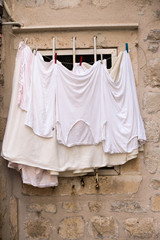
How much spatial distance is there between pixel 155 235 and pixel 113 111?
1.37m

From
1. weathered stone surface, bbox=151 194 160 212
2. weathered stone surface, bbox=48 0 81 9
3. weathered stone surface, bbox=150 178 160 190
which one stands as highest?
weathered stone surface, bbox=48 0 81 9

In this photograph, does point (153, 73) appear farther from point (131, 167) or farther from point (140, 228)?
point (140, 228)

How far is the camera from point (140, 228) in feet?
→ 9.29

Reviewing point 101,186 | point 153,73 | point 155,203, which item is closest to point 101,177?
point 101,186

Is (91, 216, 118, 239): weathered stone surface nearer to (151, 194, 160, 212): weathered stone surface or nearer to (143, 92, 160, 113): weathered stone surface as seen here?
(151, 194, 160, 212): weathered stone surface

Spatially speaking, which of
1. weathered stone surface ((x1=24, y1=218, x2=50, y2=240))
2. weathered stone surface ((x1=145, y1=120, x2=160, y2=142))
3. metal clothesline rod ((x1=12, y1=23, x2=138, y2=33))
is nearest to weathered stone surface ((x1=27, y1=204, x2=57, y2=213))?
weathered stone surface ((x1=24, y1=218, x2=50, y2=240))

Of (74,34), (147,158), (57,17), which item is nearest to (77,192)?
(147,158)

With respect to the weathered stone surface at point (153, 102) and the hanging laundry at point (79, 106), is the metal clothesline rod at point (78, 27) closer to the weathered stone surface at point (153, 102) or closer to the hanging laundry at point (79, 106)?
the hanging laundry at point (79, 106)

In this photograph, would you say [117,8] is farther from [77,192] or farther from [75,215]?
[75,215]

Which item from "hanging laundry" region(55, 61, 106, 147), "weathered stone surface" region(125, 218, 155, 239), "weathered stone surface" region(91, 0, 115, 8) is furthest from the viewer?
"weathered stone surface" region(91, 0, 115, 8)

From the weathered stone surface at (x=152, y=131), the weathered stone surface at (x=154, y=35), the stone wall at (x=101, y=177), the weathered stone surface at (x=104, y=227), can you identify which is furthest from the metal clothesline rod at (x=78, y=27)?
the weathered stone surface at (x=104, y=227)

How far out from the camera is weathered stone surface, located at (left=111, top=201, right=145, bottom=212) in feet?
9.35

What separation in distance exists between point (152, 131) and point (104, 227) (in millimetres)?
1125

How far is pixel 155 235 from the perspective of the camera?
2.83 metres
